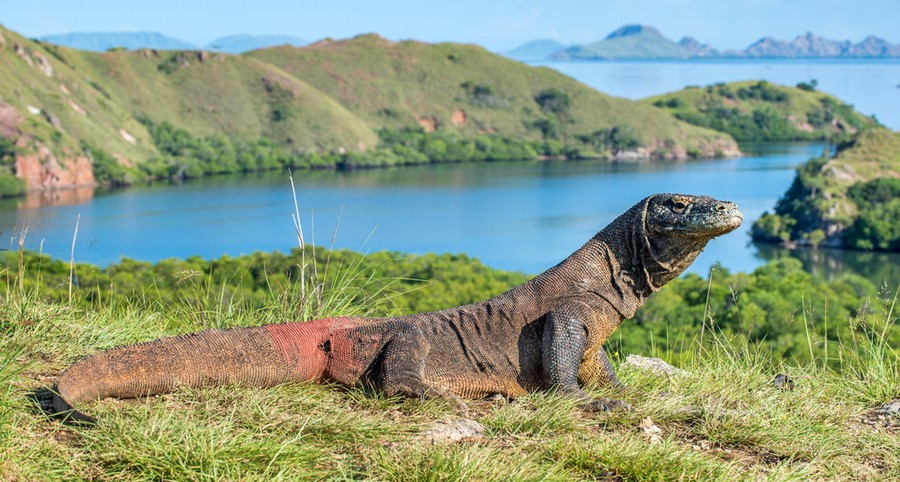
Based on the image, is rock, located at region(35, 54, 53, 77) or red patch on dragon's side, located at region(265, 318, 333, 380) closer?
red patch on dragon's side, located at region(265, 318, 333, 380)

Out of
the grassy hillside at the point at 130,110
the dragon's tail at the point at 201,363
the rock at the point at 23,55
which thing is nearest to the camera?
the dragon's tail at the point at 201,363

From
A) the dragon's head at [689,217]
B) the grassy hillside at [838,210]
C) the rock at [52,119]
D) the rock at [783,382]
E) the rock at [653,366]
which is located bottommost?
the grassy hillside at [838,210]

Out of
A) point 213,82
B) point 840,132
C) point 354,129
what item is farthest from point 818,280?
point 840,132

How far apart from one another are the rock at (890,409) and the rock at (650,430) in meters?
1.50

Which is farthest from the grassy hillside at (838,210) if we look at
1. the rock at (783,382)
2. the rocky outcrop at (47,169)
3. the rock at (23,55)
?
the rock at (23,55)

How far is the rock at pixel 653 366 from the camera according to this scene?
6078 mm

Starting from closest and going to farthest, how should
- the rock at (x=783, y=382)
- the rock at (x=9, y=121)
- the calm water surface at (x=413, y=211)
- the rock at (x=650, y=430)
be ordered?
the rock at (x=650, y=430) < the rock at (x=783, y=382) < the calm water surface at (x=413, y=211) < the rock at (x=9, y=121)

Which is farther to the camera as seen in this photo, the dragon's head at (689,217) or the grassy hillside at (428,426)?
the dragon's head at (689,217)

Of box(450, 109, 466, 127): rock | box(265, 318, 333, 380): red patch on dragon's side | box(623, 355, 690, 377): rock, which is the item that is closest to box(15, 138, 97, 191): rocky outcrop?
box(450, 109, 466, 127): rock

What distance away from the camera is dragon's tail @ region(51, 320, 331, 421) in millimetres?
4672

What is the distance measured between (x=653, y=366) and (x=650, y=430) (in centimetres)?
174

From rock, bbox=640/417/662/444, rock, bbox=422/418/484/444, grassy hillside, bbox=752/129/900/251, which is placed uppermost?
rock, bbox=422/418/484/444

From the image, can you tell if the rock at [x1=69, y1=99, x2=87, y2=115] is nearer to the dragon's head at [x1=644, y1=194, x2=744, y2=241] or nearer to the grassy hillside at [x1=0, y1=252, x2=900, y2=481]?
the grassy hillside at [x1=0, y1=252, x2=900, y2=481]

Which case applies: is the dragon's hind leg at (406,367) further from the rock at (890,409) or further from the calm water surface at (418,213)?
the calm water surface at (418,213)
